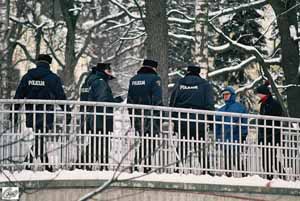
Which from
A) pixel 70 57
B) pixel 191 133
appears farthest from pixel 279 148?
pixel 70 57

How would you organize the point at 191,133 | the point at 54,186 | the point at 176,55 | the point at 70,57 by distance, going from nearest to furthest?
the point at 54,186, the point at 191,133, the point at 70,57, the point at 176,55

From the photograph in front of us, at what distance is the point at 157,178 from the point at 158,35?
5.49 m

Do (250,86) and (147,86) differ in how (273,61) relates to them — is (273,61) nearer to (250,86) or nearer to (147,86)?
(250,86)

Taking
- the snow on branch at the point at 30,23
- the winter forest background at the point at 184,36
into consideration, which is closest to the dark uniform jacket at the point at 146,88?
the winter forest background at the point at 184,36

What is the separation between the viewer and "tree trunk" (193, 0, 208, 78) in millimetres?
23000

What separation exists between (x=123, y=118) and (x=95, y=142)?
1.75 ft

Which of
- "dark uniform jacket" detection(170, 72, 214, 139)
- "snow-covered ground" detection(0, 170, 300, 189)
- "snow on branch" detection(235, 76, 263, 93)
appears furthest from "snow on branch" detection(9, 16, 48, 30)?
"snow-covered ground" detection(0, 170, 300, 189)

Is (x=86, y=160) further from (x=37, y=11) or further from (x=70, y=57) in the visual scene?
(x=37, y=11)

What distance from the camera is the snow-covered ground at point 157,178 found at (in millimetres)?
15641

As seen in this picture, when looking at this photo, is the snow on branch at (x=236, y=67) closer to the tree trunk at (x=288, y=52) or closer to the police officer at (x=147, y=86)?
the tree trunk at (x=288, y=52)

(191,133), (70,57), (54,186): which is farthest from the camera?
(70,57)

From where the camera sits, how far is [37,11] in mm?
37875

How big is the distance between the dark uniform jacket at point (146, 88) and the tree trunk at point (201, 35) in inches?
232

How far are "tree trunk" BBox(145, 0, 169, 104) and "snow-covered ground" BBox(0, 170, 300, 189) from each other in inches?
180
